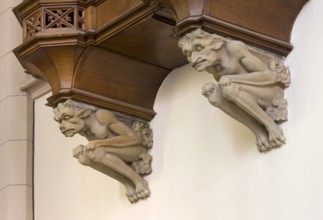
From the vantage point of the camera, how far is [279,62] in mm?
3865

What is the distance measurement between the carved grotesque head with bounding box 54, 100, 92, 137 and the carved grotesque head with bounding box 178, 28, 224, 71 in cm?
68

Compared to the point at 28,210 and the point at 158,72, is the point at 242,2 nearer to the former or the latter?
the point at 158,72

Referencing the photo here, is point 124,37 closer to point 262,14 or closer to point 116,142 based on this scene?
point 116,142

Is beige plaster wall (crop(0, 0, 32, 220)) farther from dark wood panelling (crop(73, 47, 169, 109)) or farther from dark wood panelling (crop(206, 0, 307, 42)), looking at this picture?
dark wood panelling (crop(206, 0, 307, 42))

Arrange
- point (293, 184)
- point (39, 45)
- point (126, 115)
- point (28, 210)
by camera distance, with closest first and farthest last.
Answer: point (293, 184)
point (39, 45)
point (126, 115)
point (28, 210)

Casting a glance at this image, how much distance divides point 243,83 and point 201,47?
0.20 m

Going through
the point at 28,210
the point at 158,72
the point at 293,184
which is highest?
the point at 158,72

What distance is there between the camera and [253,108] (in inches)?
148

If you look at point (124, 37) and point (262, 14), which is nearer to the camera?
point (262, 14)

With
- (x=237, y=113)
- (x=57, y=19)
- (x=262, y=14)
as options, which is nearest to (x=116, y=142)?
(x=57, y=19)

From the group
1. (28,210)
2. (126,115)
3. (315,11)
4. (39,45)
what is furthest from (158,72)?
(28,210)

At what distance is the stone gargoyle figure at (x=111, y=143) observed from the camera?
4.21 metres

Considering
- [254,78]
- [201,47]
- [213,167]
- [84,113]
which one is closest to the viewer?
[201,47]

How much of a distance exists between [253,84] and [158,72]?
0.71m
